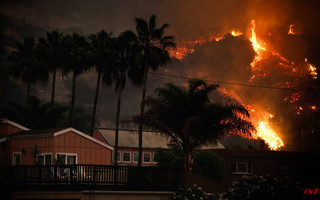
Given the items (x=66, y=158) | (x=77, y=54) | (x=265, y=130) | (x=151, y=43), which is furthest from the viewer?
(x=265, y=130)

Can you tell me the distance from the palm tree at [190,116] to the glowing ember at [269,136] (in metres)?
93.8

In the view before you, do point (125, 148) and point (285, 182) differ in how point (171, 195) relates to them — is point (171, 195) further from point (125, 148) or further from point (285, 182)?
point (125, 148)

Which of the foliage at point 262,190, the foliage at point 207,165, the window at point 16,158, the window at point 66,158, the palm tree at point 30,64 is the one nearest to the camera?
the foliage at point 262,190

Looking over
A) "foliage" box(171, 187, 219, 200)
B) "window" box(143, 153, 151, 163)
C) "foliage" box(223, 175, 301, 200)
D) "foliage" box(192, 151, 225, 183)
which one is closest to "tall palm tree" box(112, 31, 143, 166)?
"window" box(143, 153, 151, 163)

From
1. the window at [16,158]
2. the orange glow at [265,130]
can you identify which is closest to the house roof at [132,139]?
the window at [16,158]

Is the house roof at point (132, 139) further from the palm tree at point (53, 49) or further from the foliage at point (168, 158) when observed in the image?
the foliage at point (168, 158)

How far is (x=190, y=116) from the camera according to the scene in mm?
38188

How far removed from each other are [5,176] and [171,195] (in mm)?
11340

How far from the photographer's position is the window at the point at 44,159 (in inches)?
1533

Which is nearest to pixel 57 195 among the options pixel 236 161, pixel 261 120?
pixel 236 161

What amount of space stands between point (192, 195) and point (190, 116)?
7.53 metres

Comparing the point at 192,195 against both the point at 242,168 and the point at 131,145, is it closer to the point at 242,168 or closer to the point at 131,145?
the point at 242,168

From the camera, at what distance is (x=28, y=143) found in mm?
40906

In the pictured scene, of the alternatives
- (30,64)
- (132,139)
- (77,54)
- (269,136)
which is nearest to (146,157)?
(132,139)
